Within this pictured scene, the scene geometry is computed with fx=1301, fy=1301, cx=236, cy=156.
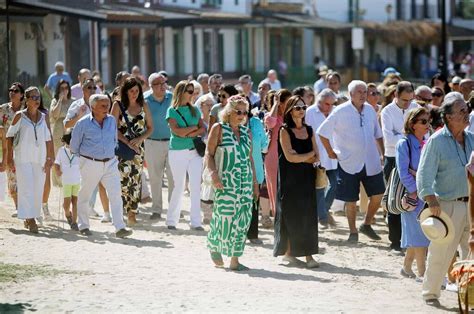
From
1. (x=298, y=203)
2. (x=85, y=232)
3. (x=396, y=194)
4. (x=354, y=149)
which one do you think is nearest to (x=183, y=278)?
(x=298, y=203)

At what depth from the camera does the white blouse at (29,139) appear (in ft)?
47.4

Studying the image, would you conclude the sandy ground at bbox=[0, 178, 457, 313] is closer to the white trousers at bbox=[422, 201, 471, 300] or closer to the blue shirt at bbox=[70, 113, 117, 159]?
the white trousers at bbox=[422, 201, 471, 300]

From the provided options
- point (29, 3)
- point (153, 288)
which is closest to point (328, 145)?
point (153, 288)

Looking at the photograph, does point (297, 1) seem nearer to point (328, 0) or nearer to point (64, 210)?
point (328, 0)

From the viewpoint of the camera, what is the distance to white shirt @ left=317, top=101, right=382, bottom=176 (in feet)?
47.4

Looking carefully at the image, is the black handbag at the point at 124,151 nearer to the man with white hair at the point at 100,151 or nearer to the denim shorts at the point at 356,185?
the man with white hair at the point at 100,151

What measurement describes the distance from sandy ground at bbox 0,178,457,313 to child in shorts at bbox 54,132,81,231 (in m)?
0.38

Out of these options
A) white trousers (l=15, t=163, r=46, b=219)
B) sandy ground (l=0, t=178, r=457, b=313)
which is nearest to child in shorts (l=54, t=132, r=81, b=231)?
sandy ground (l=0, t=178, r=457, b=313)

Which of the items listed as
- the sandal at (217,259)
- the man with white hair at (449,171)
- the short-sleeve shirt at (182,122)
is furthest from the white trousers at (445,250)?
the short-sleeve shirt at (182,122)

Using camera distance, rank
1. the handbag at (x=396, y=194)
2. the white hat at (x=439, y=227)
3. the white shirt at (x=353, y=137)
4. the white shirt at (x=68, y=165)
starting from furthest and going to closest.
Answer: the white shirt at (x=68, y=165), the white shirt at (x=353, y=137), the handbag at (x=396, y=194), the white hat at (x=439, y=227)

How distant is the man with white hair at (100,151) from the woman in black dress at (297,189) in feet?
7.38

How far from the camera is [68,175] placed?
15.2 m

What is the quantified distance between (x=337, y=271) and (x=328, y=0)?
66.4m

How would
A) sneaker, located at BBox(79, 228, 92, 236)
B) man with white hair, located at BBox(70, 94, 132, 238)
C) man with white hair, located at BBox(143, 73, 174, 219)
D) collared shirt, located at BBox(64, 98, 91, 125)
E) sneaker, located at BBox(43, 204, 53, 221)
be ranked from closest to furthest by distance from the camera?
man with white hair, located at BBox(70, 94, 132, 238)
sneaker, located at BBox(79, 228, 92, 236)
sneaker, located at BBox(43, 204, 53, 221)
collared shirt, located at BBox(64, 98, 91, 125)
man with white hair, located at BBox(143, 73, 174, 219)
